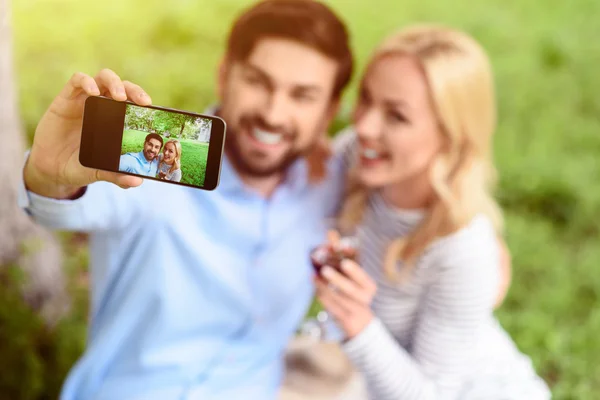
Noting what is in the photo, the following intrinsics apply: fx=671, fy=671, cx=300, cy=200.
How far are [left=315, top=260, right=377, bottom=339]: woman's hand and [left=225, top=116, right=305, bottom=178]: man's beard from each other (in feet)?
0.92

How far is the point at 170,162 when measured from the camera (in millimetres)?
892

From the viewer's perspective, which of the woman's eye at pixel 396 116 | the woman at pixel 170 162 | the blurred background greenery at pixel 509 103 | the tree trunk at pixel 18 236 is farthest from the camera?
the blurred background greenery at pixel 509 103

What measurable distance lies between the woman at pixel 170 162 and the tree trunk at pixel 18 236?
0.89 metres

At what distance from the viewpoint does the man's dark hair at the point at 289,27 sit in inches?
52.6

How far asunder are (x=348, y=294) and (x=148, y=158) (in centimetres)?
57

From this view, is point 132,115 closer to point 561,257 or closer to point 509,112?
point 561,257

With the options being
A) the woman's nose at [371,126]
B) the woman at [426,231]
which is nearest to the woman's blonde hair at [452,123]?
the woman at [426,231]

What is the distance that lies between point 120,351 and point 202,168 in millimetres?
754

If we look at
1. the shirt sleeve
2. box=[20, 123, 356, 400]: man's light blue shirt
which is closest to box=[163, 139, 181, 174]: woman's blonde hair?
the shirt sleeve

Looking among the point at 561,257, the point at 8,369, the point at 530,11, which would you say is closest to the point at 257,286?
the point at 8,369

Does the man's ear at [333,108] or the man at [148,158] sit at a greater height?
the man's ear at [333,108]

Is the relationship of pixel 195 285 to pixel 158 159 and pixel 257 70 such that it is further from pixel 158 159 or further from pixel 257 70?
pixel 158 159

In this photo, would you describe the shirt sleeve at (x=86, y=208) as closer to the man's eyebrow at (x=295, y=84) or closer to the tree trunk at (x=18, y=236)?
the man's eyebrow at (x=295, y=84)

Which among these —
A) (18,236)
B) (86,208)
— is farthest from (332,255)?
(18,236)
